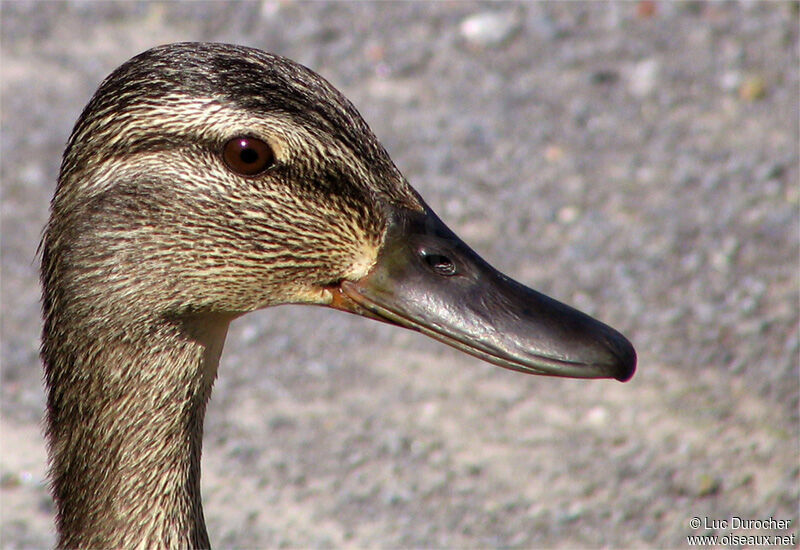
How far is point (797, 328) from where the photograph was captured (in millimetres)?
4508

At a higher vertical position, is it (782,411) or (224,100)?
(782,411)

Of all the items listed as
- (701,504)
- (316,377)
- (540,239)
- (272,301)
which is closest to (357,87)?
(540,239)

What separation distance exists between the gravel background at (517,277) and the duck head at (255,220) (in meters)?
1.50

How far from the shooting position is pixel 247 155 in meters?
2.51

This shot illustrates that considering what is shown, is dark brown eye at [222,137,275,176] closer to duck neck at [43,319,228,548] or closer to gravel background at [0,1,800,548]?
duck neck at [43,319,228,548]

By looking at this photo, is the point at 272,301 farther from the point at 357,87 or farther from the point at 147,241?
the point at 357,87

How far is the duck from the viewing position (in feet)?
8.21

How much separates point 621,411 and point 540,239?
1.00m

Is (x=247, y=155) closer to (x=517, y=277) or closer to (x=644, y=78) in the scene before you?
(x=517, y=277)

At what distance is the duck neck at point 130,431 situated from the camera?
264 cm

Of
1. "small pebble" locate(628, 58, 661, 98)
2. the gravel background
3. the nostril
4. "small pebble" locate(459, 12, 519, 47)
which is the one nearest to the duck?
the nostril

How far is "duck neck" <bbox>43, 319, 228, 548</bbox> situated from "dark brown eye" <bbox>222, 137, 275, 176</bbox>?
0.38 m

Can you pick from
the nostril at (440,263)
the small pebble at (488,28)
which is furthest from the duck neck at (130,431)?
the small pebble at (488,28)

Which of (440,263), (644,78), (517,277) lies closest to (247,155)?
(440,263)
